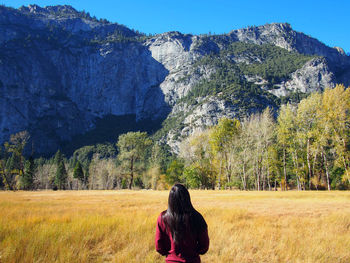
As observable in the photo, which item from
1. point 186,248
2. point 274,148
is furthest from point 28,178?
point 186,248

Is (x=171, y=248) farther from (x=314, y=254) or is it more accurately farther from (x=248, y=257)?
(x=314, y=254)

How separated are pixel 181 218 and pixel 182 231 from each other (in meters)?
0.18

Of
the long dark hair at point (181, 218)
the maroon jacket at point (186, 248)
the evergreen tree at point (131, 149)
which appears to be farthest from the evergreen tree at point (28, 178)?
the long dark hair at point (181, 218)

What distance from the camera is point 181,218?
2953 mm

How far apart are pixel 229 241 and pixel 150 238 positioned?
97.3 inches

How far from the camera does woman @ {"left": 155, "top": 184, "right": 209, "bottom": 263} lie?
293 centimetres

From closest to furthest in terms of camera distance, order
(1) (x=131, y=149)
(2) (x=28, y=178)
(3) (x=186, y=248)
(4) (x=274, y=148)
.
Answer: (3) (x=186, y=248) < (4) (x=274, y=148) < (1) (x=131, y=149) < (2) (x=28, y=178)

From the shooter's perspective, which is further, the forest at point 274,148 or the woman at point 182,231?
the forest at point 274,148

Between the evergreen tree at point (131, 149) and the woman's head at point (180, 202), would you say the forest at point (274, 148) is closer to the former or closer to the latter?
the evergreen tree at point (131, 149)

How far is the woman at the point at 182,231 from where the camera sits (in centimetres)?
293

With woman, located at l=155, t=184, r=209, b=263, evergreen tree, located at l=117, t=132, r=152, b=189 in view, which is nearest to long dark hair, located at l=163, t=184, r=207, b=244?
woman, located at l=155, t=184, r=209, b=263

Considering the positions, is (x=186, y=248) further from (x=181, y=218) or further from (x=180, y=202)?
(x=180, y=202)

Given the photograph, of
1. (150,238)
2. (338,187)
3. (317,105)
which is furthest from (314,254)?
(338,187)

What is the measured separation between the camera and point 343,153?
28.8 metres
